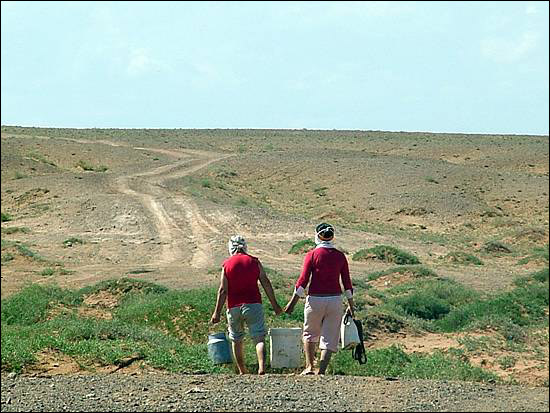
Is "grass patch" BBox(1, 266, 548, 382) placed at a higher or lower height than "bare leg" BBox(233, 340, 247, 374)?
lower

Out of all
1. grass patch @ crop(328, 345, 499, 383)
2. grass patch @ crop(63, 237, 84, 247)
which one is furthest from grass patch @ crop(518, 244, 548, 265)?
grass patch @ crop(328, 345, 499, 383)

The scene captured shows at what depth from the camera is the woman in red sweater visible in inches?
329

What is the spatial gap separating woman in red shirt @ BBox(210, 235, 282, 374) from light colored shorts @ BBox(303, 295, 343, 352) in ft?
1.22

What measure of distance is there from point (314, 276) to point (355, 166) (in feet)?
144

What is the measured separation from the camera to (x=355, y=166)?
51.8 meters

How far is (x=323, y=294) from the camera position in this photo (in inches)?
330

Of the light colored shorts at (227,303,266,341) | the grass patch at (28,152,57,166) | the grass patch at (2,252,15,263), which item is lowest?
the grass patch at (2,252,15,263)

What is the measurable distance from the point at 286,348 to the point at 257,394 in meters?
1.69

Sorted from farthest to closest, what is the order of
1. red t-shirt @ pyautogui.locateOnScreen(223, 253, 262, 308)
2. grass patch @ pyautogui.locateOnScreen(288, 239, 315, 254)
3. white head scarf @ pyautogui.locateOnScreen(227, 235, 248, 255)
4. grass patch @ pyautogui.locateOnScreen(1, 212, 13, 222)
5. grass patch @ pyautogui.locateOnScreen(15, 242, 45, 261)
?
grass patch @ pyautogui.locateOnScreen(1, 212, 13, 222)
grass patch @ pyautogui.locateOnScreen(288, 239, 315, 254)
grass patch @ pyautogui.locateOnScreen(15, 242, 45, 261)
white head scarf @ pyautogui.locateOnScreen(227, 235, 248, 255)
red t-shirt @ pyautogui.locateOnScreen(223, 253, 262, 308)

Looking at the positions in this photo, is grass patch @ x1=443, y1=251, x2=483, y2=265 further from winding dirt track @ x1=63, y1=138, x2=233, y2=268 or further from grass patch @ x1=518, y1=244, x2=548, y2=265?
winding dirt track @ x1=63, y1=138, x2=233, y2=268

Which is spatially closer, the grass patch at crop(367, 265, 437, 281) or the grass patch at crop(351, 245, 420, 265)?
the grass patch at crop(367, 265, 437, 281)

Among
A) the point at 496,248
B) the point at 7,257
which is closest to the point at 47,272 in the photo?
the point at 7,257

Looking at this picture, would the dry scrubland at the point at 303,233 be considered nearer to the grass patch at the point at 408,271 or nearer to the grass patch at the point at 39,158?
the grass patch at the point at 408,271

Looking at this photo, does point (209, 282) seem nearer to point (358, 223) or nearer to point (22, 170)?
point (358, 223)
